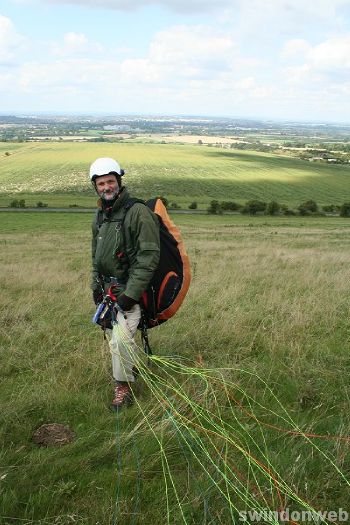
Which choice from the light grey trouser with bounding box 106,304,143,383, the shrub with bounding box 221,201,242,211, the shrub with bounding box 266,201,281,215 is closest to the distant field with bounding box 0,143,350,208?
the shrub with bounding box 221,201,242,211

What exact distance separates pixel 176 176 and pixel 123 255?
114 meters

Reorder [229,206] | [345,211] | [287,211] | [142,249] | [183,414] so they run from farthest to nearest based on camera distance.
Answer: [229,206] < [287,211] < [345,211] < [142,249] < [183,414]

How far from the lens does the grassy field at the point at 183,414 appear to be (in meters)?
2.87

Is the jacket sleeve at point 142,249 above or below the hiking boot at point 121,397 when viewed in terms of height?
above

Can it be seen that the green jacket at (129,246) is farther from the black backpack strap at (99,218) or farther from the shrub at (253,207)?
the shrub at (253,207)

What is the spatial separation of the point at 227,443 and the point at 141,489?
0.80m

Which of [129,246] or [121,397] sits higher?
[129,246]

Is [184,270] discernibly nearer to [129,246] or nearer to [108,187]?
[129,246]

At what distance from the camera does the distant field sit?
307 ft

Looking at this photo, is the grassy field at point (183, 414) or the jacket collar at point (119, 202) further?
the jacket collar at point (119, 202)

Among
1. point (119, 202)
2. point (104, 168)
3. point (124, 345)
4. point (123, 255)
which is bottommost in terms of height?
point (124, 345)

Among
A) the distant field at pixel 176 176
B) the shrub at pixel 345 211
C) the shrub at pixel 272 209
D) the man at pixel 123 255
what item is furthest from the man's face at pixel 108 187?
the distant field at pixel 176 176

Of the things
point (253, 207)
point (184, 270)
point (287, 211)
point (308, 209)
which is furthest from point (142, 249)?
point (308, 209)

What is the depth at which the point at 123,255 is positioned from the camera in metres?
4.42
